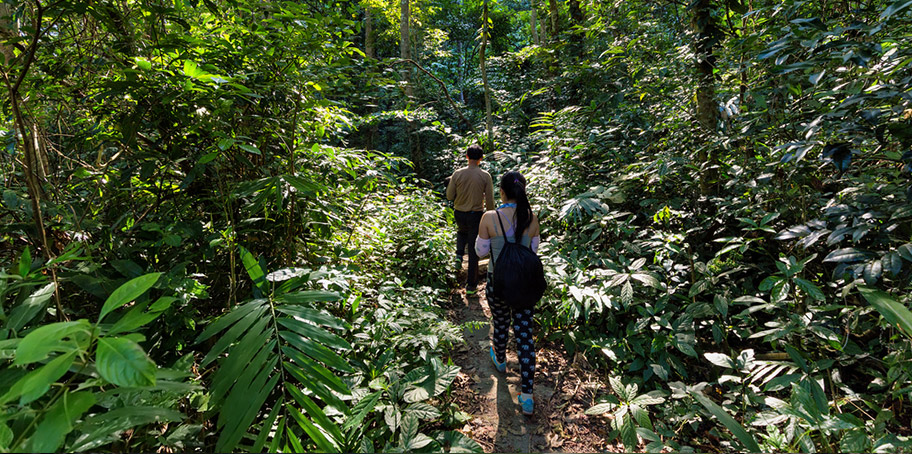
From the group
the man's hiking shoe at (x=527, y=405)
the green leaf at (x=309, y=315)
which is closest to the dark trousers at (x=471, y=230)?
the man's hiking shoe at (x=527, y=405)

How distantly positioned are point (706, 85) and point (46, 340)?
4640 mm

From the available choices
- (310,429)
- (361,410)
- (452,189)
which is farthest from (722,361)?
(452,189)

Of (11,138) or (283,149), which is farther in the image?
(283,149)

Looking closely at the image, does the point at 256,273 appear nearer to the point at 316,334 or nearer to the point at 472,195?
the point at 316,334

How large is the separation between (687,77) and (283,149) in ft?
14.1

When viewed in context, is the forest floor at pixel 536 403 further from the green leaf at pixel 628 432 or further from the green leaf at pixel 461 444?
the green leaf at pixel 461 444

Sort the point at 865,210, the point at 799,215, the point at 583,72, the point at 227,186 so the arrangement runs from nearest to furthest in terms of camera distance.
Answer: the point at 865,210 < the point at 227,186 < the point at 799,215 < the point at 583,72

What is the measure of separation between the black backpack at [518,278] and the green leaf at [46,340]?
7.66 ft

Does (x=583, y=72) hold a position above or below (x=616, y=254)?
above

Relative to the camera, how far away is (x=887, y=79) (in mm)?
2023

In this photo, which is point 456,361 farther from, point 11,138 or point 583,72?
point 583,72

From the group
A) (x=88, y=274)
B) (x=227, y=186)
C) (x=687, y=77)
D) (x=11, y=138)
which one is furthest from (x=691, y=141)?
(x=11, y=138)

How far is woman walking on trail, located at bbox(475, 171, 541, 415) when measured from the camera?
9.43ft

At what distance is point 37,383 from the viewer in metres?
0.75
